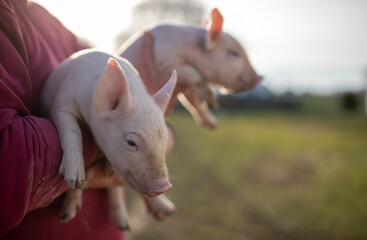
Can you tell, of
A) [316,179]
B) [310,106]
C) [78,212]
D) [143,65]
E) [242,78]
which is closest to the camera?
[78,212]

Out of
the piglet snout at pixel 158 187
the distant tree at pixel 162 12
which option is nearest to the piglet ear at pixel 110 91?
the piglet snout at pixel 158 187

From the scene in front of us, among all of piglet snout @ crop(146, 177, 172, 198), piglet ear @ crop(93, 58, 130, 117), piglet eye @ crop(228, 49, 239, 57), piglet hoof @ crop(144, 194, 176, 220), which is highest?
piglet ear @ crop(93, 58, 130, 117)

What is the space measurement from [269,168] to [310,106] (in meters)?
15.0

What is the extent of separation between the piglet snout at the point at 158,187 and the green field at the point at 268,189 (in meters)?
0.39

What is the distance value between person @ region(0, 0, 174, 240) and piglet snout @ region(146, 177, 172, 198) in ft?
0.97

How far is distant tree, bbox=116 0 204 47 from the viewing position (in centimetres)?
1764

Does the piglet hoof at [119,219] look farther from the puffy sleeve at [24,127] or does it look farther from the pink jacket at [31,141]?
the puffy sleeve at [24,127]

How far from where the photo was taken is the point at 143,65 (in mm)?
2170

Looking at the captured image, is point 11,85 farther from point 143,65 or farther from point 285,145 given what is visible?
point 285,145

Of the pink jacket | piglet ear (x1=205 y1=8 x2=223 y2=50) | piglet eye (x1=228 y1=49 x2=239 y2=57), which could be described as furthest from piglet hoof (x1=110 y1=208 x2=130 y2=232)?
piglet eye (x1=228 y1=49 x2=239 y2=57)

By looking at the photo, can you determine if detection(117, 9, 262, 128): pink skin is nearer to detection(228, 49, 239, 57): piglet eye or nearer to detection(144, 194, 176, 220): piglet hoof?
detection(228, 49, 239, 57): piglet eye

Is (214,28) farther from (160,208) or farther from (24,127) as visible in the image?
(24,127)

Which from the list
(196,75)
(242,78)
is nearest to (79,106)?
(196,75)

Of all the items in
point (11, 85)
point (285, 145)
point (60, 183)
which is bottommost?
point (285, 145)
